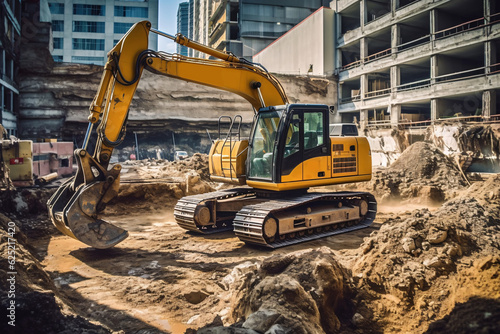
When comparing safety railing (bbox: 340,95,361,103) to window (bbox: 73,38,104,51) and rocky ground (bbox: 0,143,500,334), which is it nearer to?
rocky ground (bbox: 0,143,500,334)

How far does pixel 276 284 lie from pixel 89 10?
201 feet

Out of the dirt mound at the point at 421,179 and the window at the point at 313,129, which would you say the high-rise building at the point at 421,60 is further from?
the window at the point at 313,129

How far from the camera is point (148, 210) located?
11781 mm

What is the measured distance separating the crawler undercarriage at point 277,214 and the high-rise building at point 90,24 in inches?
2020

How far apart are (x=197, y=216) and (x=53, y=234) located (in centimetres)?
334

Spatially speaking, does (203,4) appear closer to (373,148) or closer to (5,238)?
(373,148)

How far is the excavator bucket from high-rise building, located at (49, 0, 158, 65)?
52470 mm

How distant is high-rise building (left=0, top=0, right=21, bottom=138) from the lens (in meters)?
23.6

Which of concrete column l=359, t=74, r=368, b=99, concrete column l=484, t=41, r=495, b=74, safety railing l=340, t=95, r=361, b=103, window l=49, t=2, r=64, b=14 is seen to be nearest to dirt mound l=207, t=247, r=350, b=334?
concrete column l=484, t=41, r=495, b=74

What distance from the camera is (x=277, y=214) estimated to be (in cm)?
761

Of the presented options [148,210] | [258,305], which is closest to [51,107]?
[148,210]

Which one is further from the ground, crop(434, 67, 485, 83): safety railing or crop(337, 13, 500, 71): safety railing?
crop(337, 13, 500, 71): safety railing

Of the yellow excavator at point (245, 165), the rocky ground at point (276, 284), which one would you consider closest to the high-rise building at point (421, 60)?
the yellow excavator at point (245, 165)

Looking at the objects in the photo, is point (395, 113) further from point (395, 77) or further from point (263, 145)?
point (263, 145)
